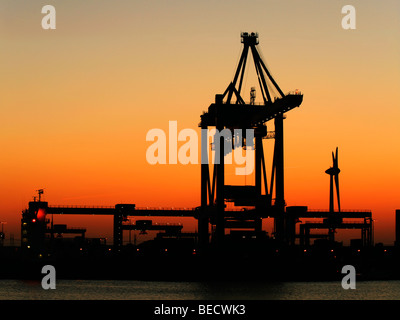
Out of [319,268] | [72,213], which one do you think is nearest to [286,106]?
[319,268]

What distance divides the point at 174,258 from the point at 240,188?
59.2ft

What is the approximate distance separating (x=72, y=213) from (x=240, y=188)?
184 ft

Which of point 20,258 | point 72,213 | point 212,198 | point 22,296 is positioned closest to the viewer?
point 22,296

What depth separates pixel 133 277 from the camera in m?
93.9

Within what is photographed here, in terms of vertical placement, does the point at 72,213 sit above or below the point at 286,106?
below

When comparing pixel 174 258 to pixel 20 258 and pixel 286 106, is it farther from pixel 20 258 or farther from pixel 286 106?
pixel 286 106

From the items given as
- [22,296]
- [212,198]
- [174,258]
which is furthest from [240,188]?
[22,296]

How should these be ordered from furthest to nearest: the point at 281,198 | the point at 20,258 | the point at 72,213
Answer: the point at 72,213 → the point at 20,258 → the point at 281,198
